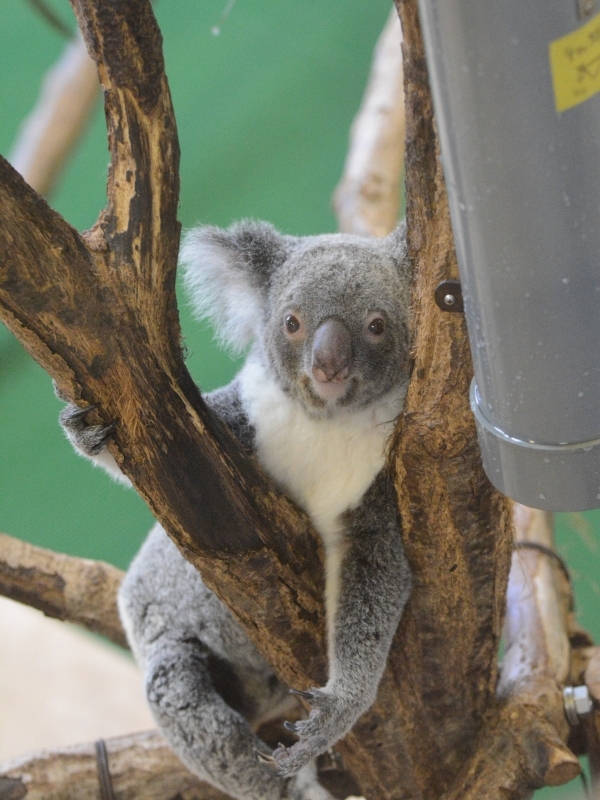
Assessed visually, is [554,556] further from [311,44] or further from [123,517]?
[311,44]

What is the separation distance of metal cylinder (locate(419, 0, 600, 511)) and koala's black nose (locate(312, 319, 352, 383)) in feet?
2.34

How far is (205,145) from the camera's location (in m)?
4.83

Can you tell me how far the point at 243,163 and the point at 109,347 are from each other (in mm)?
3489

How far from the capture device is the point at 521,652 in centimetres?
249

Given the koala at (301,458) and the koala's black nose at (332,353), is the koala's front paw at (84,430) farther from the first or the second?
the koala's black nose at (332,353)

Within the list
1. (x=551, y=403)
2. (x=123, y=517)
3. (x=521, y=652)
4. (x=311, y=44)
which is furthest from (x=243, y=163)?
(x=551, y=403)

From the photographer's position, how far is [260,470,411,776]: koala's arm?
6.34 feet

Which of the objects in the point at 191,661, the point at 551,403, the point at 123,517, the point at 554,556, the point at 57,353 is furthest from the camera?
the point at 123,517

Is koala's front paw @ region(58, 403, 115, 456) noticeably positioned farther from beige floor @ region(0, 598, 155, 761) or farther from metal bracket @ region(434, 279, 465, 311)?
beige floor @ region(0, 598, 155, 761)

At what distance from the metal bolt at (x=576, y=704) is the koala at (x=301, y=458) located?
A: 712 millimetres

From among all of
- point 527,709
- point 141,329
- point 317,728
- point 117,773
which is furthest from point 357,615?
point 117,773

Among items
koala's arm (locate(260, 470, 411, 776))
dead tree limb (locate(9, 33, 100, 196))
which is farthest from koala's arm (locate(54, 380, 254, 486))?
dead tree limb (locate(9, 33, 100, 196))

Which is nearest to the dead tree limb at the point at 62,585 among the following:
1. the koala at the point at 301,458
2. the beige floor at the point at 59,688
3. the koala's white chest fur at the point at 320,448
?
the koala at the point at 301,458

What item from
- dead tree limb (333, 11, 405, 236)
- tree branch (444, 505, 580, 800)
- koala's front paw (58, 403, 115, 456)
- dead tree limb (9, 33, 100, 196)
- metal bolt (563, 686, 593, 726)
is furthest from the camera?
dead tree limb (9, 33, 100, 196)
